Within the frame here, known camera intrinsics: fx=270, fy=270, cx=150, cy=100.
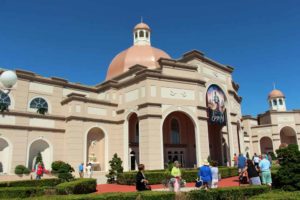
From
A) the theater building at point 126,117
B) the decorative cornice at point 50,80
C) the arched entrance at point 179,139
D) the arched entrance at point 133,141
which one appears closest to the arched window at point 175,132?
the arched entrance at point 179,139

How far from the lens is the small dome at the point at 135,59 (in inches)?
1470

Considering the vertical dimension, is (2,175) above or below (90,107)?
below

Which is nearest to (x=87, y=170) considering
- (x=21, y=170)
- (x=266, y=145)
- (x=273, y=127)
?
(x=21, y=170)

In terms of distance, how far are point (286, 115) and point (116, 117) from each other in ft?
117

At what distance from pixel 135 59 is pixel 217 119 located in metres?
14.0

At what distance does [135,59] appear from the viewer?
37.9 m

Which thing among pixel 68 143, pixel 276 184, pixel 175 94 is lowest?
pixel 276 184

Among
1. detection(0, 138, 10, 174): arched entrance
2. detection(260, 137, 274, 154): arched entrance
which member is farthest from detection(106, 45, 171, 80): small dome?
detection(260, 137, 274, 154): arched entrance

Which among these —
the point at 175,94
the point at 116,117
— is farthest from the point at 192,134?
the point at 116,117

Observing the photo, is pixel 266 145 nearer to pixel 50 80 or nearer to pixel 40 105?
pixel 50 80

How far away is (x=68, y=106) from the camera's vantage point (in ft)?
102

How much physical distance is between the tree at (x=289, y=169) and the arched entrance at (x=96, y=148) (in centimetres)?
2157

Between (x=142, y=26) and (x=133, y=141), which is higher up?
(x=142, y=26)

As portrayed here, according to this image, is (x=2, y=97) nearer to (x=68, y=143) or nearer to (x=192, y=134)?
(x=68, y=143)
